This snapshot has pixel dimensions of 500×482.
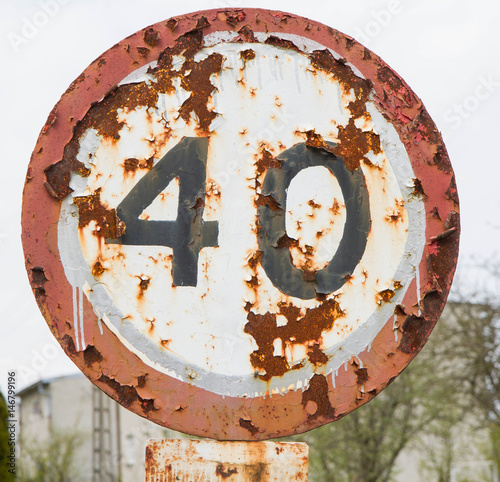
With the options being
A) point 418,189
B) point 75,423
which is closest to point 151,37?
point 418,189

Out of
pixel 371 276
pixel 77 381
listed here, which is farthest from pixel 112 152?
pixel 77 381

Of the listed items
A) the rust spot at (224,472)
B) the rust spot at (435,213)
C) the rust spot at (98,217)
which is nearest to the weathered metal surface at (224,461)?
the rust spot at (224,472)

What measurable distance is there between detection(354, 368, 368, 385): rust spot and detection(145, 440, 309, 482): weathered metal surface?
14cm

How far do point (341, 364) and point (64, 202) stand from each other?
21.1 inches

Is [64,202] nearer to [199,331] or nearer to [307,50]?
[199,331]

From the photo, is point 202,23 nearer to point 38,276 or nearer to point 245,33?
point 245,33

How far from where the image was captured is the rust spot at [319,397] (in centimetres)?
113

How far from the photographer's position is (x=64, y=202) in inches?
45.3

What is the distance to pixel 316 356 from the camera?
115 centimetres

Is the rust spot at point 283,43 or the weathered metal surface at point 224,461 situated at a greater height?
the rust spot at point 283,43

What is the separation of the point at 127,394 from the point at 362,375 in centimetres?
39

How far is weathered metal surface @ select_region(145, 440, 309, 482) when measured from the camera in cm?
106

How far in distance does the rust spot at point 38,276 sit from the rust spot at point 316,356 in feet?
1.48

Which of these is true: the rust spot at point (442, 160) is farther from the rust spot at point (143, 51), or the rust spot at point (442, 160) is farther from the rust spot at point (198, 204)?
the rust spot at point (143, 51)
